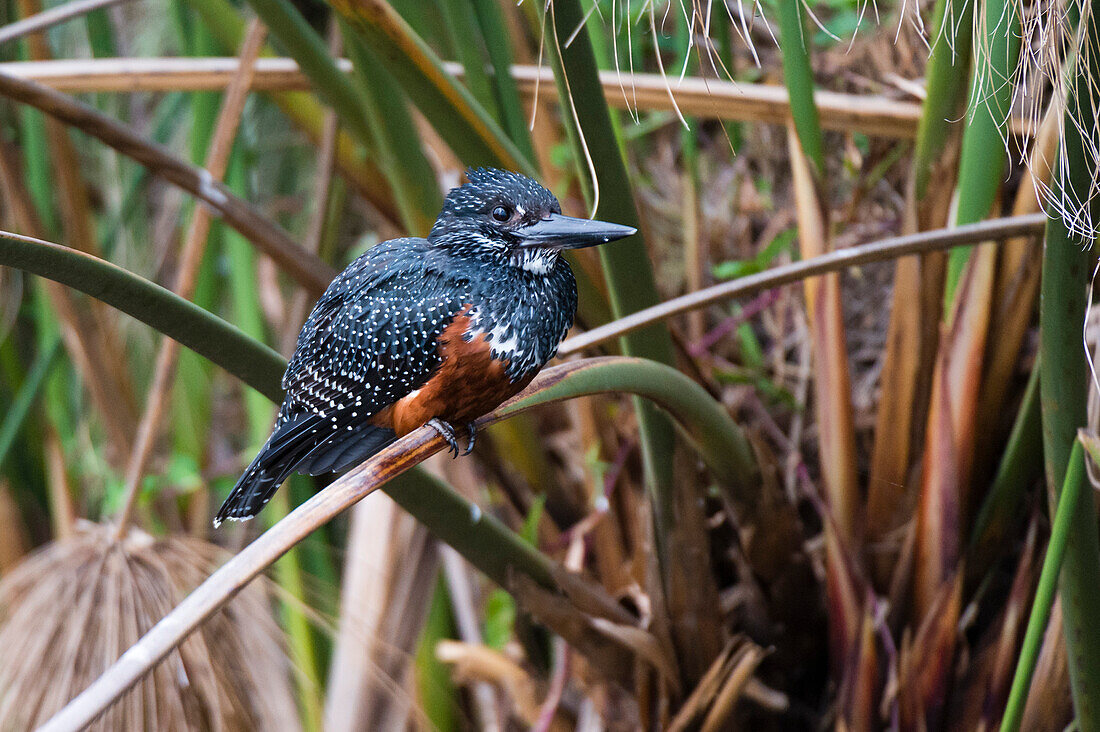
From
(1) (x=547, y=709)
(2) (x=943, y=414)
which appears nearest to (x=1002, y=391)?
(2) (x=943, y=414)

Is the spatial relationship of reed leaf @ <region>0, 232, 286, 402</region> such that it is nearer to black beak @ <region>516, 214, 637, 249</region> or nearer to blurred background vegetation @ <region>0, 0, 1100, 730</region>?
blurred background vegetation @ <region>0, 0, 1100, 730</region>

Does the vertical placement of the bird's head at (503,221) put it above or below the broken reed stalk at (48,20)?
below

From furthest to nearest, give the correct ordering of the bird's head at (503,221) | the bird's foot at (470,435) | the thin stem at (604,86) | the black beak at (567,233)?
the thin stem at (604,86), the bird's foot at (470,435), the bird's head at (503,221), the black beak at (567,233)

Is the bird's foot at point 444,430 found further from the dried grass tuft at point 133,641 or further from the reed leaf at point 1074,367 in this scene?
the reed leaf at point 1074,367

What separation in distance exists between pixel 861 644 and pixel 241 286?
1.24m

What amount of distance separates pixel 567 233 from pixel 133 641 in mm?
697

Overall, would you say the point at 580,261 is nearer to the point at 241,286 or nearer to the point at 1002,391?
the point at 1002,391

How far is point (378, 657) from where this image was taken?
1.55m

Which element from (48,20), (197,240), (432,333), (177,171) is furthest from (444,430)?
(48,20)

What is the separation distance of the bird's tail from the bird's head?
215mm

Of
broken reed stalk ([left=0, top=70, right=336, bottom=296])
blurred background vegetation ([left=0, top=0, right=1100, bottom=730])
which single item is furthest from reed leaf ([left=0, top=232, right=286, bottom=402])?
broken reed stalk ([left=0, top=70, right=336, bottom=296])

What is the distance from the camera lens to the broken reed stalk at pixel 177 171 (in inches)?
35.8

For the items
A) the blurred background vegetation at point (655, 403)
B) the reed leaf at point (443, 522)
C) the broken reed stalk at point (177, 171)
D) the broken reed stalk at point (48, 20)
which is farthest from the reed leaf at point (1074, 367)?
the broken reed stalk at point (48, 20)

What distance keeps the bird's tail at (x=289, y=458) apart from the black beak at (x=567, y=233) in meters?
0.28
